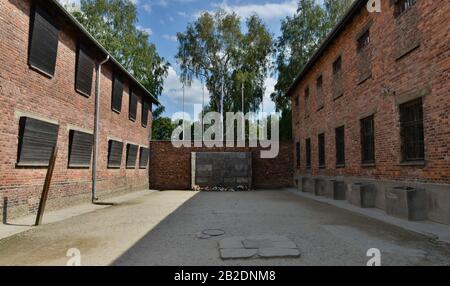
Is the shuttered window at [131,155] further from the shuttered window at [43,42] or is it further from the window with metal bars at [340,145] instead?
the window with metal bars at [340,145]

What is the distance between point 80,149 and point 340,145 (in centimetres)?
1047

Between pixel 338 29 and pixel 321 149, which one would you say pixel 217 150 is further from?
pixel 338 29

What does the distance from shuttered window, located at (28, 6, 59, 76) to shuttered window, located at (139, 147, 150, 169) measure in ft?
34.4

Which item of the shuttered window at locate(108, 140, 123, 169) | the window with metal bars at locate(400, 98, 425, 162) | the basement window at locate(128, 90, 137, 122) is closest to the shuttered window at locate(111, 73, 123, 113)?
the shuttered window at locate(108, 140, 123, 169)

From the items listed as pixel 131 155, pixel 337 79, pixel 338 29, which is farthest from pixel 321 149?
pixel 131 155

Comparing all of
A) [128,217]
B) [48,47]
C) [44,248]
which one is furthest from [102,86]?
[44,248]

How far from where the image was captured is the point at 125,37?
27125 millimetres

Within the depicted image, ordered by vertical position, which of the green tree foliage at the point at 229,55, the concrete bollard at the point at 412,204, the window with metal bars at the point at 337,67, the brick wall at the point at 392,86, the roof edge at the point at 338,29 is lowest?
the concrete bollard at the point at 412,204

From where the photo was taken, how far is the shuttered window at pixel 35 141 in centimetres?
872

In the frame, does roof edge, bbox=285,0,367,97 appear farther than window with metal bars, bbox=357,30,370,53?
No

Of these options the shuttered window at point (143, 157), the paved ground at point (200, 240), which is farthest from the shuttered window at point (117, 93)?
the paved ground at point (200, 240)

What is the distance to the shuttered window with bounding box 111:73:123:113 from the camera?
15.6 m

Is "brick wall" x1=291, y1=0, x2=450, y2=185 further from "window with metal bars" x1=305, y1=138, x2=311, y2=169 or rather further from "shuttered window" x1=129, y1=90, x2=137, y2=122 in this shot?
"shuttered window" x1=129, y1=90, x2=137, y2=122

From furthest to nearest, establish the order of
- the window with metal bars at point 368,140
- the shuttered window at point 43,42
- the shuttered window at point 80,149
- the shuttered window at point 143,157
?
the shuttered window at point 143,157 → the shuttered window at point 80,149 → the window with metal bars at point 368,140 → the shuttered window at point 43,42
